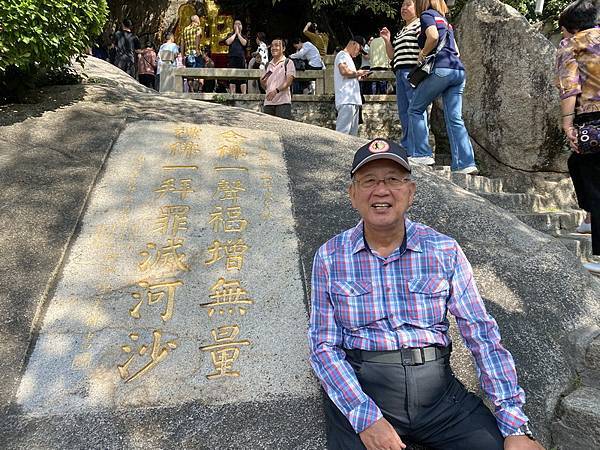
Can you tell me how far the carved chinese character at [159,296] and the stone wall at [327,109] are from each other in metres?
5.82

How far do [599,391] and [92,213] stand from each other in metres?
3.19

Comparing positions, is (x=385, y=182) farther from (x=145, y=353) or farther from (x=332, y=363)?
(x=145, y=353)

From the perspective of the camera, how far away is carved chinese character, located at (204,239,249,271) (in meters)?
2.98

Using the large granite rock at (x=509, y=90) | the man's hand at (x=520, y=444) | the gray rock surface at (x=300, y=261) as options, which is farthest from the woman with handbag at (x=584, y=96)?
the large granite rock at (x=509, y=90)

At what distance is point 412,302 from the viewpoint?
6.45 feet

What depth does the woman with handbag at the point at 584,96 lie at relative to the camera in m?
3.39

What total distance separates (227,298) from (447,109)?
3.24 metres

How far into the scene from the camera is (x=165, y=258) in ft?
9.88

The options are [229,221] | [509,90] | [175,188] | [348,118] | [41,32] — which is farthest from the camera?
[348,118]

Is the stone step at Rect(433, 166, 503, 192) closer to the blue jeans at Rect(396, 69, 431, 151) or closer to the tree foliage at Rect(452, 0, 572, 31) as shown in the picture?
the blue jeans at Rect(396, 69, 431, 151)

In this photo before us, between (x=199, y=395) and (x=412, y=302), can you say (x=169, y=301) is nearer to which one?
(x=199, y=395)

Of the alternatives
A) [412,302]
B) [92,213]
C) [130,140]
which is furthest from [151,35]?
[412,302]

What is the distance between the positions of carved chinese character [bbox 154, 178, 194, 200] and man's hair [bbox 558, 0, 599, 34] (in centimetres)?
300

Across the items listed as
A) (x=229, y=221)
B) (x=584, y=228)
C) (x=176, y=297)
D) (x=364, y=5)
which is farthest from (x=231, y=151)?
(x=364, y=5)
